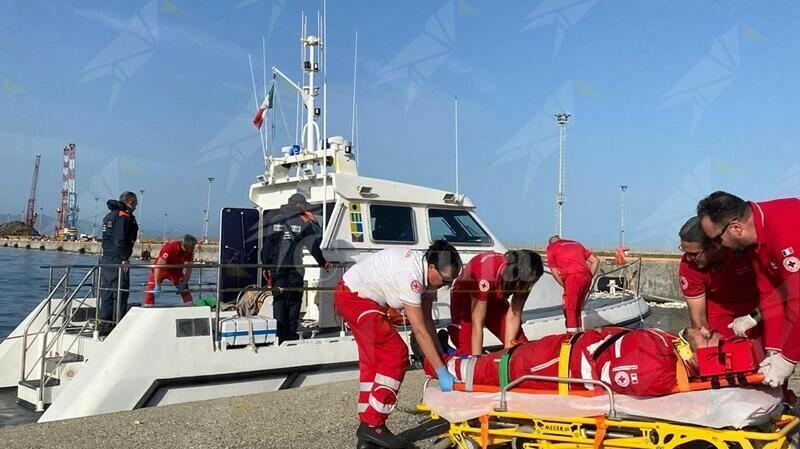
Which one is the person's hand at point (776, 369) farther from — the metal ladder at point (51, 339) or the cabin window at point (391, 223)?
the metal ladder at point (51, 339)

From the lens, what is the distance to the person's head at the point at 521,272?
478cm

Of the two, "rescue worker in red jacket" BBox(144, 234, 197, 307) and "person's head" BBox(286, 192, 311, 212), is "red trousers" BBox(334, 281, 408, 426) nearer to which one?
"person's head" BBox(286, 192, 311, 212)

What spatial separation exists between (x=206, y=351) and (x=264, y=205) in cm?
305

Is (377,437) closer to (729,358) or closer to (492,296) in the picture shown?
(729,358)

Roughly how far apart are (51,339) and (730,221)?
6025 mm

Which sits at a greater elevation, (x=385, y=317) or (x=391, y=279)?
(x=391, y=279)

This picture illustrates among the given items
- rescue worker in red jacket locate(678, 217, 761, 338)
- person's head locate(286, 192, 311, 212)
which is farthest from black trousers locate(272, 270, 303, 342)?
rescue worker in red jacket locate(678, 217, 761, 338)

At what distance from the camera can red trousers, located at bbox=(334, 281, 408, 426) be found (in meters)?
3.56

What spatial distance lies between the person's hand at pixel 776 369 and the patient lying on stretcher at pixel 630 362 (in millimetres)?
52

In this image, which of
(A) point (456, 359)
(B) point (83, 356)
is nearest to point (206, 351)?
(B) point (83, 356)

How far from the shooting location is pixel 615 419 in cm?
299

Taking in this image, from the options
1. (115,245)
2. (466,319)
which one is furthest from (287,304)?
(466,319)

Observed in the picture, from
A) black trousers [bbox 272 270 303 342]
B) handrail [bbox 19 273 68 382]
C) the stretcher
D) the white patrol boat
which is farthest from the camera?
black trousers [bbox 272 270 303 342]

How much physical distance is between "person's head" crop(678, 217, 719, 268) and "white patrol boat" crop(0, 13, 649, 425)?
9.53ft
